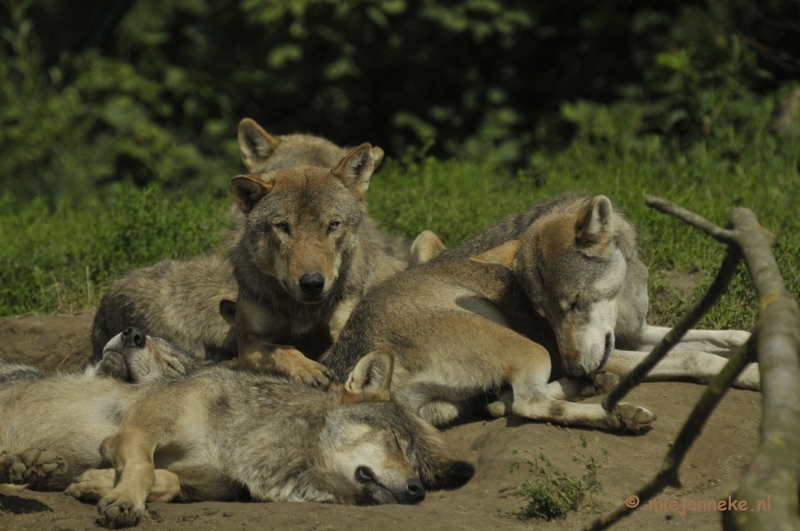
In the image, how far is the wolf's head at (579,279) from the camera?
225 inches

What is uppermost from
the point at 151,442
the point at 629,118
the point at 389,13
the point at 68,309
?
the point at 389,13

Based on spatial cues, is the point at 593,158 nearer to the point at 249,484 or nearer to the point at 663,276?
the point at 663,276

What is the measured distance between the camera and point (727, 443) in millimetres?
5289

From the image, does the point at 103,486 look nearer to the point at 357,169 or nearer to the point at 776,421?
the point at 357,169

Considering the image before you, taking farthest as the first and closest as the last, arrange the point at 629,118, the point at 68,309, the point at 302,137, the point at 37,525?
the point at 629,118
the point at 302,137
the point at 68,309
the point at 37,525

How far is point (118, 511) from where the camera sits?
4098 mm

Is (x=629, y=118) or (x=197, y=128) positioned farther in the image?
(x=197, y=128)

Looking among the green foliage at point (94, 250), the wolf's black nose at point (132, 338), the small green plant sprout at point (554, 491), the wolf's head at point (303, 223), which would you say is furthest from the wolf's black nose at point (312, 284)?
the green foliage at point (94, 250)

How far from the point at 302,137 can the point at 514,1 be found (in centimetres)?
505

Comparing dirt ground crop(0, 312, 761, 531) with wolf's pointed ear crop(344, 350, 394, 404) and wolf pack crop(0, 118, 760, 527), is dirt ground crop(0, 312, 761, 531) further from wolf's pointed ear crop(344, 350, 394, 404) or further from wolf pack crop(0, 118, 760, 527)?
wolf's pointed ear crop(344, 350, 394, 404)

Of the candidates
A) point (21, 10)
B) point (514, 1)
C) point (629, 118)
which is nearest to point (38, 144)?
point (21, 10)

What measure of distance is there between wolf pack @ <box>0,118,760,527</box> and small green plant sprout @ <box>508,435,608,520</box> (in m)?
0.49

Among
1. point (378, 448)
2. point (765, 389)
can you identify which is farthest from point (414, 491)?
point (765, 389)

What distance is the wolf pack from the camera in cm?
487
